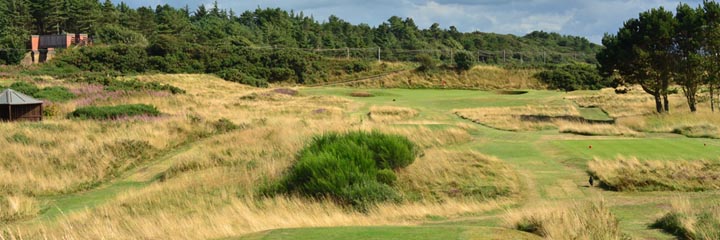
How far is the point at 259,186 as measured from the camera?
501 inches

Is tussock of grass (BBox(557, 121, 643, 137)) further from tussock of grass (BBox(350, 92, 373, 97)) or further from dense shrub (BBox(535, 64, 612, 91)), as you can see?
dense shrub (BBox(535, 64, 612, 91))

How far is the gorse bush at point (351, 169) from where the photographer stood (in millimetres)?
11406

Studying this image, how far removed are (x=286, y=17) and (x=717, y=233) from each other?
13532 cm

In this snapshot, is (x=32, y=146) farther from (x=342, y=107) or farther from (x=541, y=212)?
(x=342, y=107)

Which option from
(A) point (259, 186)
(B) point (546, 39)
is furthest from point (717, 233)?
(B) point (546, 39)

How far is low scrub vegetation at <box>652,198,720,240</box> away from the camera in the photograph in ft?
21.2

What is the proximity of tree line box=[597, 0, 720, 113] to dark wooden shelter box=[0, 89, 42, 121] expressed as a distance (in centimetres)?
2462

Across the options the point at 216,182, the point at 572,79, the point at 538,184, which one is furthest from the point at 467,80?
the point at 216,182

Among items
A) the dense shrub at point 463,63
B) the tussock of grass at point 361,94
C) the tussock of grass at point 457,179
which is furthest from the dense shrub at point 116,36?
the tussock of grass at point 457,179

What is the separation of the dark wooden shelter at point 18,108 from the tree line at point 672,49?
80.8 ft

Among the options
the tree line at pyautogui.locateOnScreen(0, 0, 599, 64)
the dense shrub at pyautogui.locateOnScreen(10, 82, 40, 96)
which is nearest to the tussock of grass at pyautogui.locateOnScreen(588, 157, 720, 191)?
the dense shrub at pyautogui.locateOnScreen(10, 82, 40, 96)

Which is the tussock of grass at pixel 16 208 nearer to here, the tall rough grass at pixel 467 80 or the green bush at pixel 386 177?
the green bush at pixel 386 177

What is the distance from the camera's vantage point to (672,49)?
1128 inches

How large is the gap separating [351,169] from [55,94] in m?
23.4
